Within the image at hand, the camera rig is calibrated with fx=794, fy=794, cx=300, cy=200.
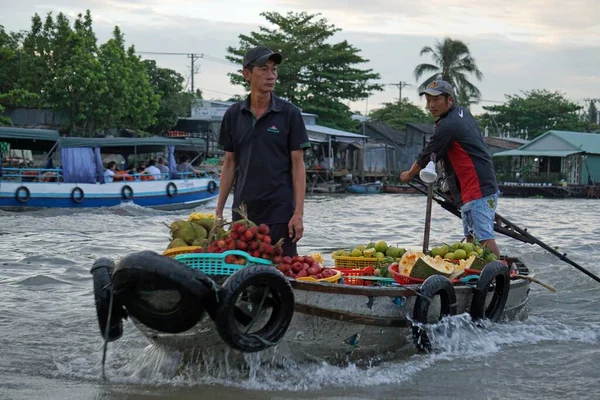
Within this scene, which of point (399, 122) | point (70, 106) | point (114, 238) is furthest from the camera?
point (399, 122)

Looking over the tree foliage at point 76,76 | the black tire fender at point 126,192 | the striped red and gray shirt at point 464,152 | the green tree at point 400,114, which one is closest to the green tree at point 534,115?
the green tree at point 400,114

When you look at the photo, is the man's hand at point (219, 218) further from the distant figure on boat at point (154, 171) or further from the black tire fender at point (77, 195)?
the distant figure on boat at point (154, 171)

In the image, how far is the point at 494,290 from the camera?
588 cm

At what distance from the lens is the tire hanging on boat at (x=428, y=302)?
16.7 ft

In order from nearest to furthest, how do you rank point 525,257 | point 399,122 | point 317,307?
point 317,307
point 525,257
point 399,122

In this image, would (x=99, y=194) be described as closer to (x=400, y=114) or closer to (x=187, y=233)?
(x=187, y=233)

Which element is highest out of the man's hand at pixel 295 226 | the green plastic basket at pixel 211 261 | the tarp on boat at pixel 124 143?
the tarp on boat at pixel 124 143

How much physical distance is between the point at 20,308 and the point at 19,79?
28002mm

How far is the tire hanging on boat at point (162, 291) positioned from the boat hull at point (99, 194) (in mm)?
17208

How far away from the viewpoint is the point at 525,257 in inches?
448

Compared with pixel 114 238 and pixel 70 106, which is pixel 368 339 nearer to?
pixel 114 238

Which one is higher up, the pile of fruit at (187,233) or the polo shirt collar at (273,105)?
the polo shirt collar at (273,105)

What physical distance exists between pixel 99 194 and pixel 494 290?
16.9m

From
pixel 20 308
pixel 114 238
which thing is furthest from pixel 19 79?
pixel 20 308
